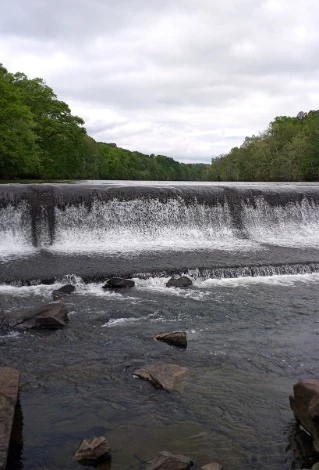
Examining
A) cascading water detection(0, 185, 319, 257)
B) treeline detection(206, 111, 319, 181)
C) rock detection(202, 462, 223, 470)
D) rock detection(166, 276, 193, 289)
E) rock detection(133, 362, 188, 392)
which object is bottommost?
rock detection(202, 462, 223, 470)

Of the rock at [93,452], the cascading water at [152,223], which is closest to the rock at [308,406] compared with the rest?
the rock at [93,452]

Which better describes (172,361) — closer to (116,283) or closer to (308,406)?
(308,406)

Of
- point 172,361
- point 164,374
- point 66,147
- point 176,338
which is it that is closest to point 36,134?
point 66,147

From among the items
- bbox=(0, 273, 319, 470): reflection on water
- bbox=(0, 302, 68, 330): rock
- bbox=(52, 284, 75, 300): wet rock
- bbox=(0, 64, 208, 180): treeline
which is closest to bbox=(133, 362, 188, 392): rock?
bbox=(0, 273, 319, 470): reflection on water

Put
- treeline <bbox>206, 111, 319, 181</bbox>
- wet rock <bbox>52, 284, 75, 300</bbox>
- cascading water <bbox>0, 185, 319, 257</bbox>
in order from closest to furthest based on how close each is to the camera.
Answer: wet rock <bbox>52, 284, 75, 300</bbox>, cascading water <bbox>0, 185, 319, 257</bbox>, treeline <bbox>206, 111, 319, 181</bbox>

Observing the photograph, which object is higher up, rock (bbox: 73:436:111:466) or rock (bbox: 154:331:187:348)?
rock (bbox: 154:331:187:348)

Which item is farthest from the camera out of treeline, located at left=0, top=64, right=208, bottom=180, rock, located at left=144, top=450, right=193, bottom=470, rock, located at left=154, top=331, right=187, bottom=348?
treeline, located at left=0, top=64, right=208, bottom=180

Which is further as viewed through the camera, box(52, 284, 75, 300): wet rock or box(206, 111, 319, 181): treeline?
box(206, 111, 319, 181): treeline

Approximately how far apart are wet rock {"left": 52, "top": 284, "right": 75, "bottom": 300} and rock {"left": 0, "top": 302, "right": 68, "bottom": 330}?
1.97 meters

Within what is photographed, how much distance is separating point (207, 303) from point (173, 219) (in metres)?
9.72

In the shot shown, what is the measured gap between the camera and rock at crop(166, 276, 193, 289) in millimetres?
14602

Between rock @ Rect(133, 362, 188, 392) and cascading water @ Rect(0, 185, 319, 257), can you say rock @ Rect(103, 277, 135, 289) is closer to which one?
cascading water @ Rect(0, 185, 319, 257)

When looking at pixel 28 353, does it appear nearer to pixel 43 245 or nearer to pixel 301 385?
pixel 301 385

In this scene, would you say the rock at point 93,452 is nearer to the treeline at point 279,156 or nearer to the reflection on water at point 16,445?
the reflection on water at point 16,445
